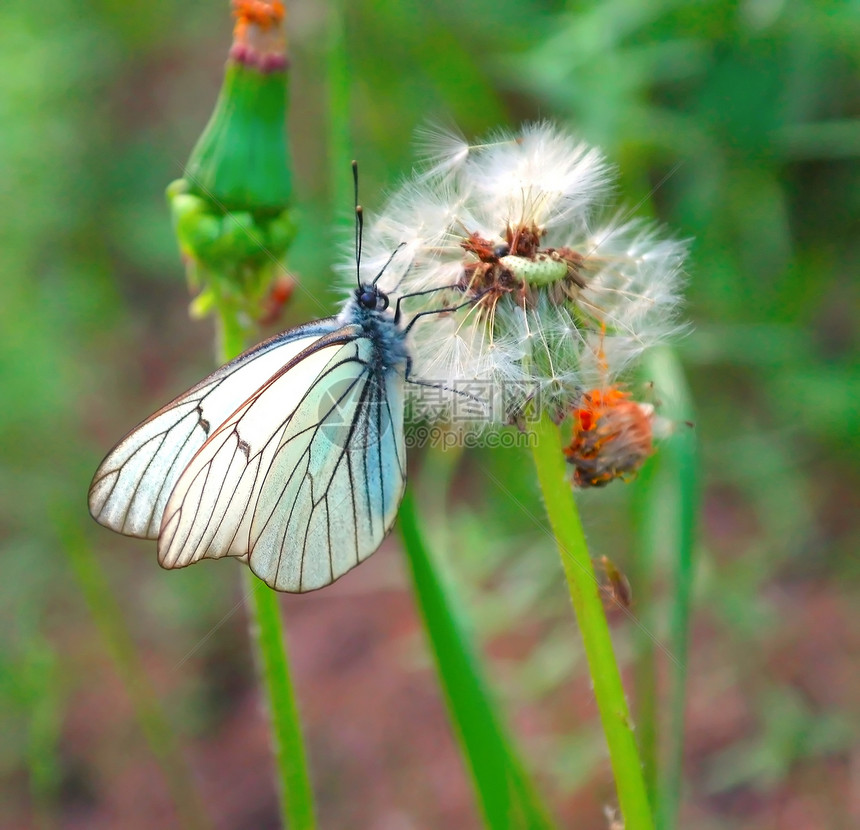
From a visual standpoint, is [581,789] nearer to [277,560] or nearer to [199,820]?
[199,820]

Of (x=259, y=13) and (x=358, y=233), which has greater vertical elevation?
(x=259, y=13)

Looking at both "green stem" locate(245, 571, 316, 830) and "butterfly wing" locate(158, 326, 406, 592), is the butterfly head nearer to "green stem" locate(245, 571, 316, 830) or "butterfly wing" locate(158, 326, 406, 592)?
"butterfly wing" locate(158, 326, 406, 592)

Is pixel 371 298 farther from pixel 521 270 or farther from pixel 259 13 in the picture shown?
pixel 259 13

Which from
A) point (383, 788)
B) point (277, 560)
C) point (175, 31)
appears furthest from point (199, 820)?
point (175, 31)

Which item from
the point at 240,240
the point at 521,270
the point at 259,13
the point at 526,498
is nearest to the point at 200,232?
the point at 240,240

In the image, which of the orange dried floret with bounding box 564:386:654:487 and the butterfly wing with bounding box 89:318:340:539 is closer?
the orange dried floret with bounding box 564:386:654:487

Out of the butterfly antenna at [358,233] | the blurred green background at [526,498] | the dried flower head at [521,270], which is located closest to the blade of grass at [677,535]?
the dried flower head at [521,270]

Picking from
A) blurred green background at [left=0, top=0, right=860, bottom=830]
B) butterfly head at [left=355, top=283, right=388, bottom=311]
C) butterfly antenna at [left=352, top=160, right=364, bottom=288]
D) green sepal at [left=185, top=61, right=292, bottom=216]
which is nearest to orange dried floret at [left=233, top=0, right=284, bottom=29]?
green sepal at [left=185, top=61, right=292, bottom=216]
